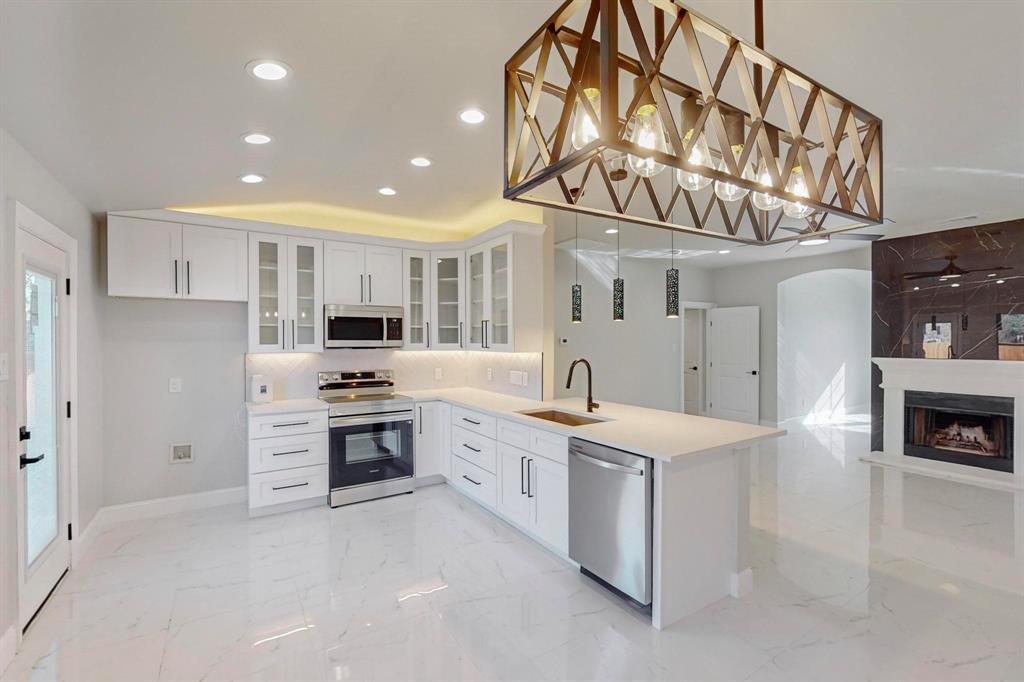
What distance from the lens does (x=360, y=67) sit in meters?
1.86

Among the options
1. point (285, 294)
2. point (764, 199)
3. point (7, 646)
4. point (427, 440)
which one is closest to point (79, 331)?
point (285, 294)

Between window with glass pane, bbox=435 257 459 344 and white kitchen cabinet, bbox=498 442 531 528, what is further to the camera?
window with glass pane, bbox=435 257 459 344

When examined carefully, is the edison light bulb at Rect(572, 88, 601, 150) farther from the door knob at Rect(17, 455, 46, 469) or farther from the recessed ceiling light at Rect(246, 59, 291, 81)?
the door knob at Rect(17, 455, 46, 469)

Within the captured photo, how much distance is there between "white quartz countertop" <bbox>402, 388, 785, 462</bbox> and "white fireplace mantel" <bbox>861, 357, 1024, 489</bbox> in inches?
135

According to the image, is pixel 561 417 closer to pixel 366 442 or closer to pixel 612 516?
pixel 612 516

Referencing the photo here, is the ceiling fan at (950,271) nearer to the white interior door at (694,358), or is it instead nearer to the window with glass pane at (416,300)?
the white interior door at (694,358)

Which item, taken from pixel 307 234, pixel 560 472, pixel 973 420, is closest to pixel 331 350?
pixel 307 234

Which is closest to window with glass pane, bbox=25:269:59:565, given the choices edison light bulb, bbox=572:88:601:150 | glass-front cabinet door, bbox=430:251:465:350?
glass-front cabinet door, bbox=430:251:465:350

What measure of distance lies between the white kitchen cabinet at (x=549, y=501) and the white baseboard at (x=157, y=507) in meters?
2.71

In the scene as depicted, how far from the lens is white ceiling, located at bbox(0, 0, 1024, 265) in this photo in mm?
1568

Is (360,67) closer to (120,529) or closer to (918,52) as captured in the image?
(918,52)

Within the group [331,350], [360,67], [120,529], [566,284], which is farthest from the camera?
[566,284]

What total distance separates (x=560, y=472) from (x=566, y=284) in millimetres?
3535

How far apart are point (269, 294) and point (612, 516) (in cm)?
335
